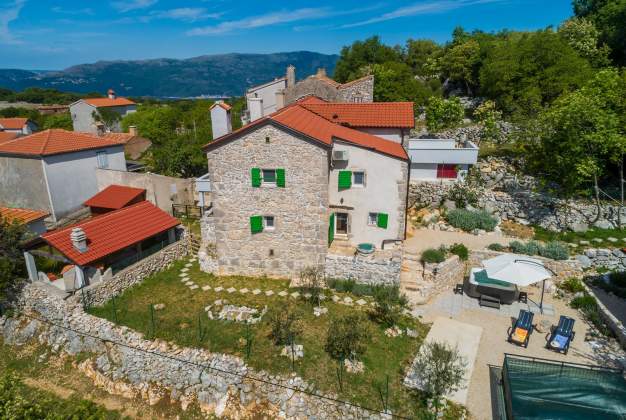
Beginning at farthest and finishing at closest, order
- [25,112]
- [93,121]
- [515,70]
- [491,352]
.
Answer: [25,112] → [93,121] → [515,70] → [491,352]

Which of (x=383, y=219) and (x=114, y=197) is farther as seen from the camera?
(x=114, y=197)

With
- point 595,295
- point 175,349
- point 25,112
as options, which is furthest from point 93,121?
point 595,295

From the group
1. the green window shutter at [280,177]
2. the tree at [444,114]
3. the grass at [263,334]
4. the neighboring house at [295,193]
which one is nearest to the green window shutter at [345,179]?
the neighboring house at [295,193]

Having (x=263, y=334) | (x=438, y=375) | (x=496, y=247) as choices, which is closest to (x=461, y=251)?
(x=496, y=247)

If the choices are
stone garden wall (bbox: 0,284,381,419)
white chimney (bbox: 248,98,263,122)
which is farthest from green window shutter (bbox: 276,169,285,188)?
stone garden wall (bbox: 0,284,381,419)

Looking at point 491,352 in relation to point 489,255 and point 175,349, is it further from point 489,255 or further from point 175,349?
point 175,349

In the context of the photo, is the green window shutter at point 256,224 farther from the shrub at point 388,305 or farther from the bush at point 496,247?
the bush at point 496,247

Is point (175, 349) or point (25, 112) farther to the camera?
point (25, 112)

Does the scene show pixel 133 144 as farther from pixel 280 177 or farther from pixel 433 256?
pixel 433 256
